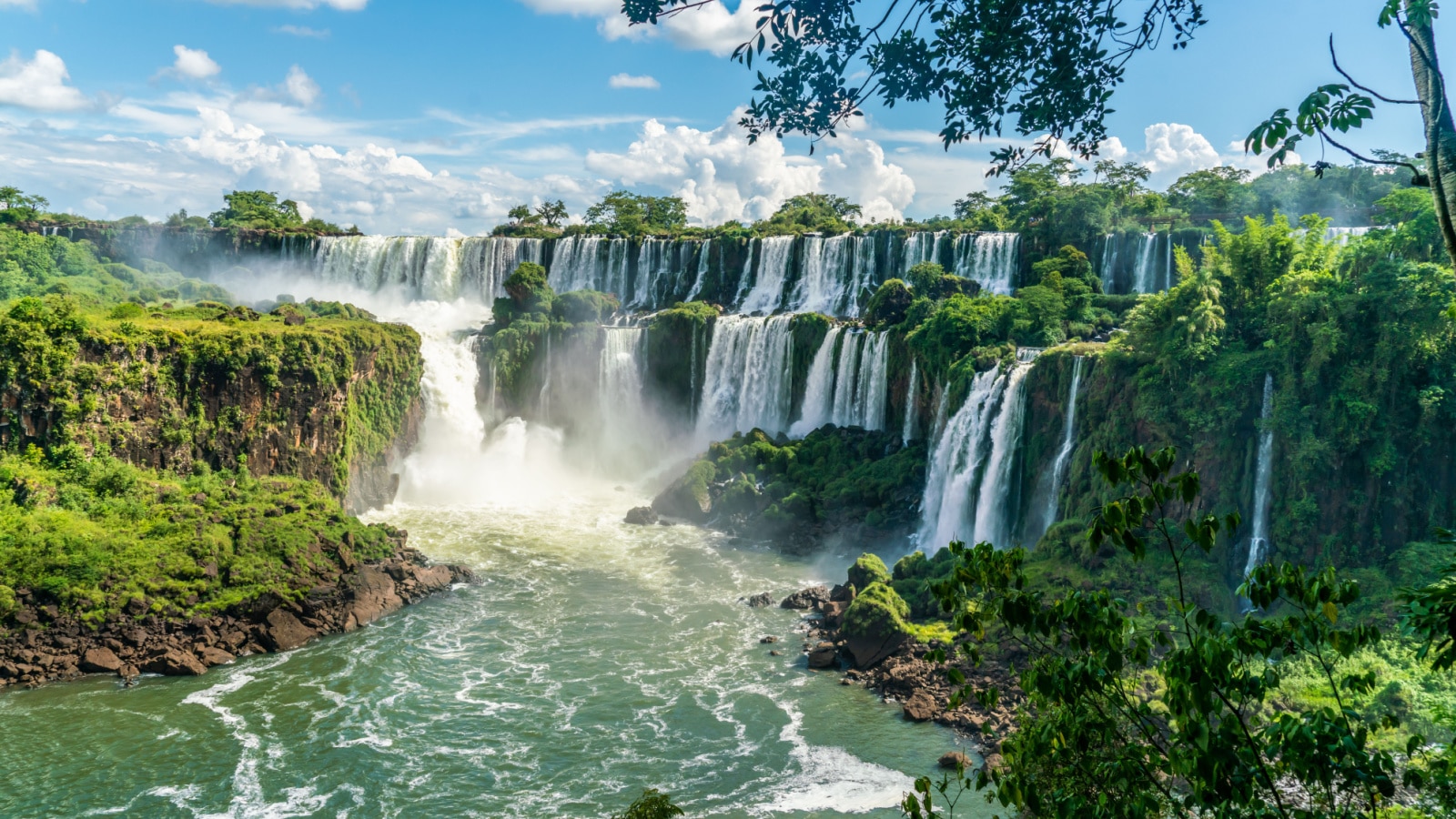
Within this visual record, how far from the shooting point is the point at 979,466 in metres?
24.8

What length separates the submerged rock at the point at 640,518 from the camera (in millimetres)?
30316

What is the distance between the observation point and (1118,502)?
11.4 ft

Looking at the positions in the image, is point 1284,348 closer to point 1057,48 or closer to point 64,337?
point 1057,48

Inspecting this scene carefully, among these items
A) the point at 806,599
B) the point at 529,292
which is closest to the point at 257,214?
the point at 529,292

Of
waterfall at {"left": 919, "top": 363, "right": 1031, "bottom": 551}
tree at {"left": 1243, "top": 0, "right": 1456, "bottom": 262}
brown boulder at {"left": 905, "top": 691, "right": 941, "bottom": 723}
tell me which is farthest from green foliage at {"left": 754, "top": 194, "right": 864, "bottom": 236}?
tree at {"left": 1243, "top": 0, "right": 1456, "bottom": 262}

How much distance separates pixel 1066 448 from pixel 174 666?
20.0m

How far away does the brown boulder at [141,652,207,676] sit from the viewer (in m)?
18.0

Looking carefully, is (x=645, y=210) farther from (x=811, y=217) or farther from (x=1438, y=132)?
(x=1438, y=132)

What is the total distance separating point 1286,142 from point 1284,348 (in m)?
16.7

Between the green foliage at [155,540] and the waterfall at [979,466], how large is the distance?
1504cm

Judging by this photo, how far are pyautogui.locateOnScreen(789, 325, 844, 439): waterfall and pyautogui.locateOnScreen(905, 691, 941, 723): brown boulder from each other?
1632 centimetres

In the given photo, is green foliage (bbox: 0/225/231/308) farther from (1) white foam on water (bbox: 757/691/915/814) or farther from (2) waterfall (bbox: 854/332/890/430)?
(1) white foam on water (bbox: 757/691/915/814)

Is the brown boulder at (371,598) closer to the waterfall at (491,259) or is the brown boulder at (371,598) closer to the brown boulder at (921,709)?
the brown boulder at (921,709)

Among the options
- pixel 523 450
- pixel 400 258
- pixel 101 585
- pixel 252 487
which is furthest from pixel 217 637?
pixel 400 258
